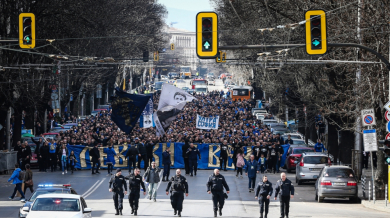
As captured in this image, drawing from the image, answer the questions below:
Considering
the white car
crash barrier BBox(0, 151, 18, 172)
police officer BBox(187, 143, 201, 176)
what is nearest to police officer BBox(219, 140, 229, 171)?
police officer BBox(187, 143, 201, 176)

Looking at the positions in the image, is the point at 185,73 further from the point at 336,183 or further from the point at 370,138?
the point at 370,138

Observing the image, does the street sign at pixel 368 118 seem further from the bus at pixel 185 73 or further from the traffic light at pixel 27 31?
the bus at pixel 185 73

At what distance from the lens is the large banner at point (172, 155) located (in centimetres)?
3556

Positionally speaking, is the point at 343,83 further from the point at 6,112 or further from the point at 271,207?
the point at 6,112

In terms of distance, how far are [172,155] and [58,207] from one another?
20085 mm

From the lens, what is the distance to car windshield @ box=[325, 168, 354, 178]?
2438cm

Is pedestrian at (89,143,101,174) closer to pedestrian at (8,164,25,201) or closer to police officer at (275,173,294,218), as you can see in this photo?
pedestrian at (8,164,25,201)

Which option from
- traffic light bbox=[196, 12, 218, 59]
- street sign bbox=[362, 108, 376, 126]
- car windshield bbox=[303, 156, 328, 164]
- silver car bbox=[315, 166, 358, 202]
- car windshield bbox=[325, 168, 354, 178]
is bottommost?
silver car bbox=[315, 166, 358, 202]

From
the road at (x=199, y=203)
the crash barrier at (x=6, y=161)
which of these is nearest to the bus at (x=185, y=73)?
the crash barrier at (x=6, y=161)

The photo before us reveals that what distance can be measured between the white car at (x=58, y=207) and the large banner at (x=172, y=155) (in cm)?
1905

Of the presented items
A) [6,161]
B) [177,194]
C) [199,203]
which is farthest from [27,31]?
[6,161]

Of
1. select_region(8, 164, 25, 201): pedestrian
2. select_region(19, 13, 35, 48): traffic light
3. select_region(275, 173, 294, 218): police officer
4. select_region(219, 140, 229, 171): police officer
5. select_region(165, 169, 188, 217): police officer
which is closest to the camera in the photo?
select_region(19, 13, 35, 48): traffic light

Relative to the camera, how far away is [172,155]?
36094 millimetres

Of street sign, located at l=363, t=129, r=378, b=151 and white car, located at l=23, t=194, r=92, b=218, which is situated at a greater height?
street sign, located at l=363, t=129, r=378, b=151
